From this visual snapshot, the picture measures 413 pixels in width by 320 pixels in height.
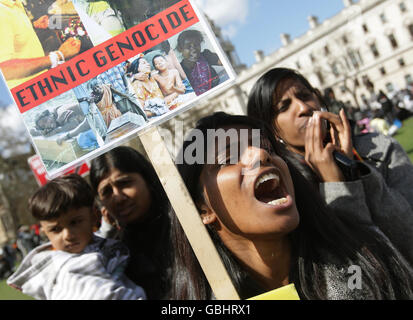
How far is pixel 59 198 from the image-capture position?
7.01 ft

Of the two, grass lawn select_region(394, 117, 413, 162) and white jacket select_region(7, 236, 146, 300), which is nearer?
white jacket select_region(7, 236, 146, 300)

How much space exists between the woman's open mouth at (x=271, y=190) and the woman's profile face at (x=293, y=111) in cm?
59

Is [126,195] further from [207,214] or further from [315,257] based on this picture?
[315,257]

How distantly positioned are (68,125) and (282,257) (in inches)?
43.0

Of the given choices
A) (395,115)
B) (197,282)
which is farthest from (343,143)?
(395,115)

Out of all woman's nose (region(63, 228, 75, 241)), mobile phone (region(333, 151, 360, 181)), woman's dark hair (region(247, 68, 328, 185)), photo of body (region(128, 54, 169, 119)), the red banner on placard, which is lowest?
mobile phone (region(333, 151, 360, 181))

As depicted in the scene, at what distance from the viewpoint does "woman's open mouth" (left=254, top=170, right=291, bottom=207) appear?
59.2 inches

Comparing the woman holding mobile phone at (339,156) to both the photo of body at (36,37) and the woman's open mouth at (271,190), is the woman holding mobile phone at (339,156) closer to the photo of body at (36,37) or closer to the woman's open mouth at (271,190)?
the woman's open mouth at (271,190)

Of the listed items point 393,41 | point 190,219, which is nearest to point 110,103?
point 190,219

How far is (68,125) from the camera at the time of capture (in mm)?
1600

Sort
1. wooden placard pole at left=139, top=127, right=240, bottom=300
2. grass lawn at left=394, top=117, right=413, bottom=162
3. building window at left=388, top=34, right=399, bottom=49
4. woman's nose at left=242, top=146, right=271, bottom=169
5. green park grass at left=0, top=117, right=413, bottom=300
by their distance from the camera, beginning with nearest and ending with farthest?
wooden placard pole at left=139, top=127, right=240, bottom=300 → woman's nose at left=242, top=146, right=271, bottom=169 → green park grass at left=0, top=117, right=413, bottom=300 → grass lawn at left=394, top=117, right=413, bottom=162 → building window at left=388, top=34, right=399, bottom=49

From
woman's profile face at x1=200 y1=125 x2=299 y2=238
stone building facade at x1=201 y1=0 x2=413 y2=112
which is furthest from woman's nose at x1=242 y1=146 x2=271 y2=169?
stone building facade at x1=201 y1=0 x2=413 y2=112

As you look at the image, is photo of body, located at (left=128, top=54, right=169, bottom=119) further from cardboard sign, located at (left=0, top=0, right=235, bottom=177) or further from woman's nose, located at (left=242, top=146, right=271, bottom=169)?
woman's nose, located at (left=242, top=146, right=271, bottom=169)
